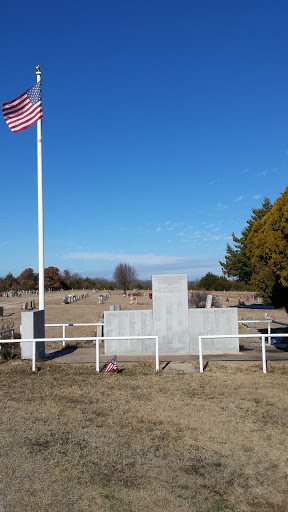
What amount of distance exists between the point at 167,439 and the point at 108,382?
10.8 ft

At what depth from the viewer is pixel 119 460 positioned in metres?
4.42

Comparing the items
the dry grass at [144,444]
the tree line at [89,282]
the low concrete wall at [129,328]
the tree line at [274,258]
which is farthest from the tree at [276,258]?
the tree line at [89,282]

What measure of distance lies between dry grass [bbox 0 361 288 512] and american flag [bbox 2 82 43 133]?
27.1 feet

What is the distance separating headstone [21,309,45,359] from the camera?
10711mm

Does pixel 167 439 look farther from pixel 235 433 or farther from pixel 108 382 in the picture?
pixel 108 382

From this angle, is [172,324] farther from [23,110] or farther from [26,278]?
[26,278]

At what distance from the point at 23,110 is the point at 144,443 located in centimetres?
1136

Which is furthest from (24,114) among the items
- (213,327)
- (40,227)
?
(213,327)

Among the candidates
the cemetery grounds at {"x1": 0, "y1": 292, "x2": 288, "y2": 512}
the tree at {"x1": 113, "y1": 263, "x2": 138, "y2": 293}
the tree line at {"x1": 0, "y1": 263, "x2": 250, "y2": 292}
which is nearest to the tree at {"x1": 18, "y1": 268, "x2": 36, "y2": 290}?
the tree line at {"x1": 0, "y1": 263, "x2": 250, "y2": 292}

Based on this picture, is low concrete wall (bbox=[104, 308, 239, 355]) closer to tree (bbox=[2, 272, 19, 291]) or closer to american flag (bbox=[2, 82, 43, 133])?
american flag (bbox=[2, 82, 43, 133])

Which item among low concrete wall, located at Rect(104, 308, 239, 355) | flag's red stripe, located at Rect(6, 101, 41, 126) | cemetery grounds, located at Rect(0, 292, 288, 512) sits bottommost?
cemetery grounds, located at Rect(0, 292, 288, 512)

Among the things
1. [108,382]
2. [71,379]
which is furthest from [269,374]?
[71,379]

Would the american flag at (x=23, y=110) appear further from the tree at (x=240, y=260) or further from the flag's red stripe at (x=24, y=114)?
the tree at (x=240, y=260)

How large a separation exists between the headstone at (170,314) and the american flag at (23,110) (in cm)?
627
